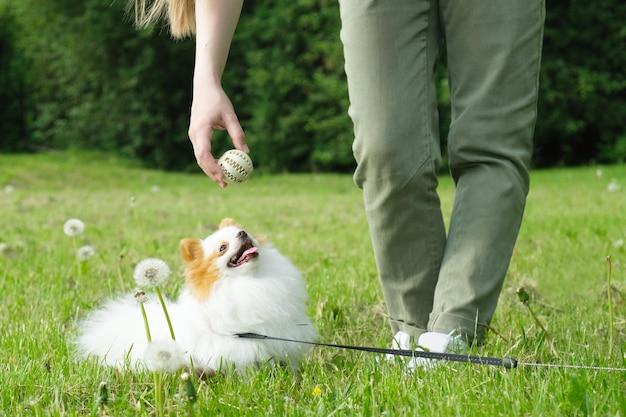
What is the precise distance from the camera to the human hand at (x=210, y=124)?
5.55ft

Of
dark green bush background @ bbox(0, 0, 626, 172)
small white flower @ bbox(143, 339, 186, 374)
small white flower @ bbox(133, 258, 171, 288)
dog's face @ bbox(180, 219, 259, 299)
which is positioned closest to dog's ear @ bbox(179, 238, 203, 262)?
dog's face @ bbox(180, 219, 259, 299)

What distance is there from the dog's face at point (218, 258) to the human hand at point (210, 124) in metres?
0.22

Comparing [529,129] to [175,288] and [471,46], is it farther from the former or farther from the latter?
[175,288]

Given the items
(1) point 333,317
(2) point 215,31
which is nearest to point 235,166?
(2) point 215,31

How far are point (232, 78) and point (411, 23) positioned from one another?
13310 millimetres

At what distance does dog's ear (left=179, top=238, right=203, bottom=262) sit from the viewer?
1.94 m

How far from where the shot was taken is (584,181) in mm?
9586

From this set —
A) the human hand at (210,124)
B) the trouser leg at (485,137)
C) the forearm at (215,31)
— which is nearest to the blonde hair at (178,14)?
the forearm at (215,31)

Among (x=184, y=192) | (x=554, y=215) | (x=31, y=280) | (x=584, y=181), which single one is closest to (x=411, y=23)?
(x=31, y=280)

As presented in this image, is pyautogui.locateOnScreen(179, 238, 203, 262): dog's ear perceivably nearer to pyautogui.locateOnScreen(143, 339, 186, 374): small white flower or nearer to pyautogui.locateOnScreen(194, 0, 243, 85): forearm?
pyautogui.locateOnScreen(194, 0, 243, 85): forearm

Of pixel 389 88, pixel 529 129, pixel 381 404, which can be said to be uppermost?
pixel 389 88

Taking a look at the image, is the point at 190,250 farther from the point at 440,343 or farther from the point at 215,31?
the point at 440,343

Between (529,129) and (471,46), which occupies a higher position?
(471,46)

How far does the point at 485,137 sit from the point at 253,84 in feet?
41.4
